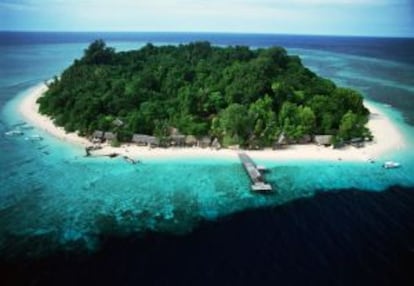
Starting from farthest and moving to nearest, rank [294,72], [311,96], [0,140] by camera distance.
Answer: [294,72] → [311,96] → [0,140]

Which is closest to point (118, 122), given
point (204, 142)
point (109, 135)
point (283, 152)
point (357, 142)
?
point (109, 135)

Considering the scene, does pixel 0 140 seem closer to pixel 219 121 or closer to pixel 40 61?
pixel 219 121

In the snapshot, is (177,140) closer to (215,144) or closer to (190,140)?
(190,140)

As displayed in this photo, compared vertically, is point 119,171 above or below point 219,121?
below

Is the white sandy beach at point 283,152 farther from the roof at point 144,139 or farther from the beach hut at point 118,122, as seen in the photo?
the beach hut at point 118,122

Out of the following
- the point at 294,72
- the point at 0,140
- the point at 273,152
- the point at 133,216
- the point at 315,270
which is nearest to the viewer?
the point at 315,270

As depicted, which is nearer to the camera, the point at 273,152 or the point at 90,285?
the point at 90,285

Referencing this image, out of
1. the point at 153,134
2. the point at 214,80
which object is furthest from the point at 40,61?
the point at 153,134
